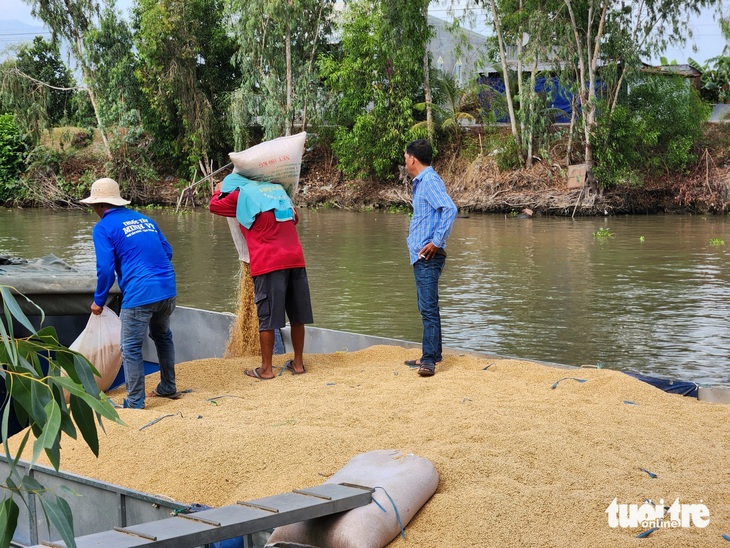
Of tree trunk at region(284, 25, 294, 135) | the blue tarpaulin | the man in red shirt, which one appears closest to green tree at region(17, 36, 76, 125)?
tree trunk at region(284, 25, 294, 135)

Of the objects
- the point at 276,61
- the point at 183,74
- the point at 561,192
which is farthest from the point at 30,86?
the point at 561,192

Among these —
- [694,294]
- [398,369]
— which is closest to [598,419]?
[398,369]

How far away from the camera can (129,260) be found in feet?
19.4

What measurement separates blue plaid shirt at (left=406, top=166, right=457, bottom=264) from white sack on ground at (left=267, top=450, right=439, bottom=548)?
2.93 meters

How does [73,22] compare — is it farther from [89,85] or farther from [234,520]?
[234,520]

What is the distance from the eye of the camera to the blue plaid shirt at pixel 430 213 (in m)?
6.56

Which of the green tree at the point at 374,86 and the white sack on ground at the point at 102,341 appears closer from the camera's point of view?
the white sack on ground at the point at 102,341

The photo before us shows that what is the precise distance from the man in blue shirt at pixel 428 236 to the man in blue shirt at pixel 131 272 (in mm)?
1940

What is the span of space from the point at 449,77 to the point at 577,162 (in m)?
6.29

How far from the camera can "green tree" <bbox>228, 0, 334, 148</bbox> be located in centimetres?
3259

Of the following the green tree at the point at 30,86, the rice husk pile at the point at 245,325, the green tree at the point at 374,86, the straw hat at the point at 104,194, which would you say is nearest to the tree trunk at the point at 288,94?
the green tree at the point at 374,86

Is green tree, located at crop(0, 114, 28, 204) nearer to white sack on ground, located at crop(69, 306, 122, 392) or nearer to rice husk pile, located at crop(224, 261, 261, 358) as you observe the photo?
rice husk pile, located at crop(224, 261, 261, 358)

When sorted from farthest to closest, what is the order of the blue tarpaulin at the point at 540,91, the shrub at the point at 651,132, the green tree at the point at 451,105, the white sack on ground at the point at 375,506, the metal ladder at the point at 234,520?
1. the green tree at the point at 451,105
2. the blue tarpaulin at the point at 540,91
3. the shrub at the point at 651,132
4. the white sack on ground at the point at 375,506
5. the metal ladder at the point at 234,520

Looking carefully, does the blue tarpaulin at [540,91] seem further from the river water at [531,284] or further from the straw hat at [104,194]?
the straw hat at [104,194]
